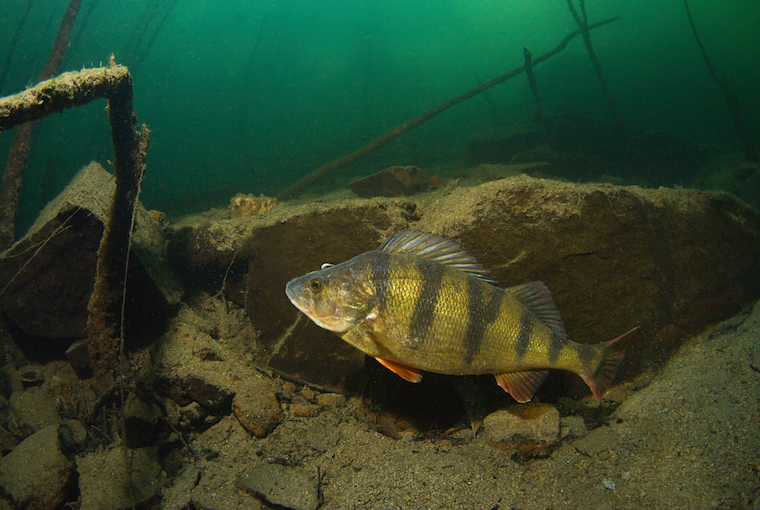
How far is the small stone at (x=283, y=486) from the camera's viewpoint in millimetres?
2143

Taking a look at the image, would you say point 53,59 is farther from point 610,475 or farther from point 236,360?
point 610,475

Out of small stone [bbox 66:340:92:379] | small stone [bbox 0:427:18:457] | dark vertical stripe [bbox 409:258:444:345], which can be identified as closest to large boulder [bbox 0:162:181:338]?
small stone [bbox 66:340:92:379]

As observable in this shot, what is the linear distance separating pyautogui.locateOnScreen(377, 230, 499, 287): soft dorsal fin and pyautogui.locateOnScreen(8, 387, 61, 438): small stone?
379 cm

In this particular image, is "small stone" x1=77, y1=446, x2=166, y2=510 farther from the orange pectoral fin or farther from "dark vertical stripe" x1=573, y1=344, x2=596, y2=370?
"dark vertical stripe" x1=573, y1=344, x2=596, y2=370

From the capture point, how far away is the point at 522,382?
7.08ft

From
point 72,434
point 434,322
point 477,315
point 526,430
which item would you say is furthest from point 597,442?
point 72,434

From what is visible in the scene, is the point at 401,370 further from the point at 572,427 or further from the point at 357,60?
the point at 357,60

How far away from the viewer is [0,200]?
6621 millimetres

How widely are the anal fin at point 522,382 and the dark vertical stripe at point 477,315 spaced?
0.35 meters

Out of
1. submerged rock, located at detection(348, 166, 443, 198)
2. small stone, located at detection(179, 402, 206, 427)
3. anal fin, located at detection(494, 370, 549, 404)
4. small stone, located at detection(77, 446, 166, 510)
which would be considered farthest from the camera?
submerged rock, located at detection(348, 166, 443, 198)

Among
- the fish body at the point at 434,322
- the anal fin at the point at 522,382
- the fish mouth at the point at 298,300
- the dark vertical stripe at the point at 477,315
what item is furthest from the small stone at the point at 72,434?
the anal fin at the point at 522,382

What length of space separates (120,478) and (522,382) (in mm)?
3148

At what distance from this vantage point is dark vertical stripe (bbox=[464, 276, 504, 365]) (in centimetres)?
196

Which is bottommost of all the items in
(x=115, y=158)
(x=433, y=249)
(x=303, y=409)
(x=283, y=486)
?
(x=303, y=409)
